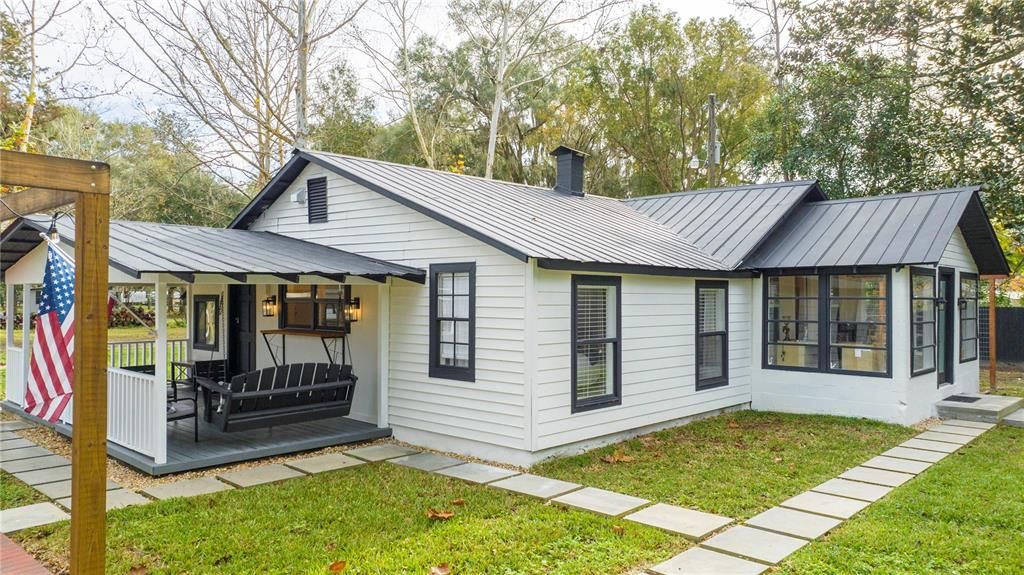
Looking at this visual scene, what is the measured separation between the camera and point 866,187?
16.0m

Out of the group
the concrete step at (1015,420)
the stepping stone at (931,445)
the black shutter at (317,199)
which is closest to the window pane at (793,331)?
the stepping stone at (931,445)

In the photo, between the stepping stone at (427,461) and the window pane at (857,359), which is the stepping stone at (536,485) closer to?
the stepping stone at (427,461)

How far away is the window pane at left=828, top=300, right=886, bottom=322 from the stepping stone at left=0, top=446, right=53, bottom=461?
9.91 m

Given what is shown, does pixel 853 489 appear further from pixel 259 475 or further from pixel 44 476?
pixel 44 476

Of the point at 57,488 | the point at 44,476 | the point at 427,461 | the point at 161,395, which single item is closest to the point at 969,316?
the point at 427,461

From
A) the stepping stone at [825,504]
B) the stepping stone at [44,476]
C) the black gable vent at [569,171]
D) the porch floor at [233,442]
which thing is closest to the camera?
the stepping stone at [825,504]

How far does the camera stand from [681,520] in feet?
17.2

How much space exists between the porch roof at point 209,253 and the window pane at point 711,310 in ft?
13.2

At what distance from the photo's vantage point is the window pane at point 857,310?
926cm

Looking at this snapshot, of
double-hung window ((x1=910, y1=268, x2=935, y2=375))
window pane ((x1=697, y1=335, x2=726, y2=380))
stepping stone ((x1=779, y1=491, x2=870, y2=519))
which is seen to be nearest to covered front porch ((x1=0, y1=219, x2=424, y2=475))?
window pane ((x1=697, y1=335, x2=726, y2=380))

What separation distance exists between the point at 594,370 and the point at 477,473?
71.7 inches

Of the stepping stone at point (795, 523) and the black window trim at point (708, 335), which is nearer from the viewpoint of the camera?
the stepping stone at point (795, 523)

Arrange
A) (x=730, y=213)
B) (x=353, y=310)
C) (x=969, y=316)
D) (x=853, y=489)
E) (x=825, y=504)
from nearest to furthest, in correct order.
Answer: (x=825, y=504) → (x=853, y=489) → (x=353, y=310) → (x=730, y=213) → (x=969, y=316)

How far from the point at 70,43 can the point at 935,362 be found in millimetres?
16356
